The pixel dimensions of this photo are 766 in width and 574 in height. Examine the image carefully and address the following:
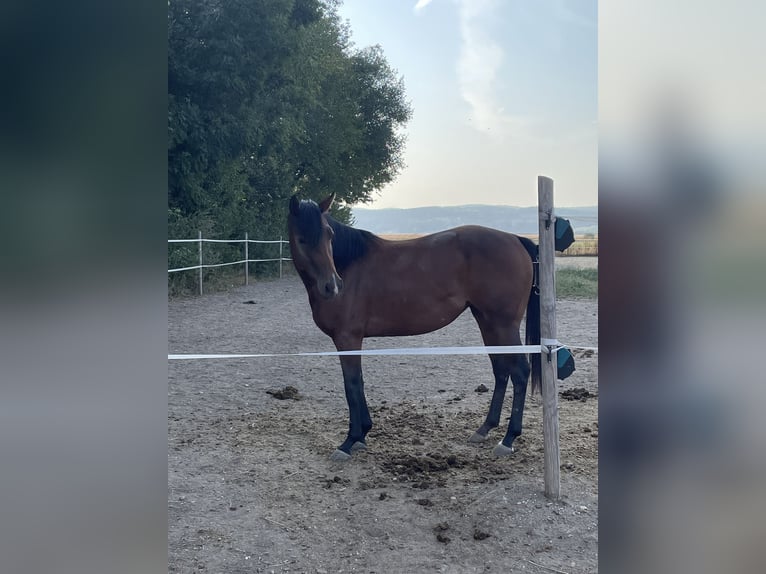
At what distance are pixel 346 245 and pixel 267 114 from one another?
840 cm

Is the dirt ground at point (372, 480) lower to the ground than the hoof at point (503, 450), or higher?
lower

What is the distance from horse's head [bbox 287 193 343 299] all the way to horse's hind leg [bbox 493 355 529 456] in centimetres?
119

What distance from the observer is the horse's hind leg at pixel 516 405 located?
308 cm

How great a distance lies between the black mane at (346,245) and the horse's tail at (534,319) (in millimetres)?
968

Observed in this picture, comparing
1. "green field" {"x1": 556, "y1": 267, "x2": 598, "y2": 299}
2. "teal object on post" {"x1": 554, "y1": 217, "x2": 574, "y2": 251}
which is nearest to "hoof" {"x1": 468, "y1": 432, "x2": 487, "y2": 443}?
"teal object on post" {"x1": 554, "y1": 217, "x2": 574, "y2": 251}

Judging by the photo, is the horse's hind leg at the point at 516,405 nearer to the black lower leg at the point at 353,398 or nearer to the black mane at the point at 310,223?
the black lower leg at the point at 353,398

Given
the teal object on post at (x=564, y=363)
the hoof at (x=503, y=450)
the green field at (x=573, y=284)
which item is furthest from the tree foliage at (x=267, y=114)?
the teal object on post at (x=564, y=363)

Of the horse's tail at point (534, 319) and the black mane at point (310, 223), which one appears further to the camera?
the horse's tail at point (534, 319)

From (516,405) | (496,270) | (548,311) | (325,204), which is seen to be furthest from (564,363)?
(325,204)

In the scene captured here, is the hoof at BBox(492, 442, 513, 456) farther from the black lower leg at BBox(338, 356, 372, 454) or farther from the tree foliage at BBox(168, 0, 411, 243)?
the tree foliage at BBox(168, 0, 411, 243)

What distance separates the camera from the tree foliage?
365 inches
